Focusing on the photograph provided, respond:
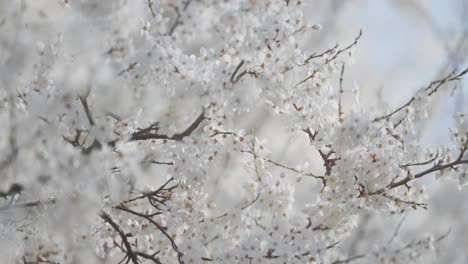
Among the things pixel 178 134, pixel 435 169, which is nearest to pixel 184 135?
pixel 178 134

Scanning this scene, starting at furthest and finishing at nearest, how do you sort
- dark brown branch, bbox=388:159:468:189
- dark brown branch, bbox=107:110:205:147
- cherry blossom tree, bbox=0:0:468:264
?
dark brown branch, bbox=388:159:468:189 → dark brown branch, bbox=107:110:205:147 → cherry blossom tree, bbox=0:0:468:264

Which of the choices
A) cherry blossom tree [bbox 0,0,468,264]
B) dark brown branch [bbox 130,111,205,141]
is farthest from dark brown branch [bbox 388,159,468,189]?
dark brown branch [bbox 130,111,205,141]

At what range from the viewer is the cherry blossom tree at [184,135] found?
1.86 meters

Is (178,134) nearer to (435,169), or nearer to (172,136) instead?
(172,136)

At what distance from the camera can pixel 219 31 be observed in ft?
6.79

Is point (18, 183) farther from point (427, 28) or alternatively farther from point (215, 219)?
point (427, 28)

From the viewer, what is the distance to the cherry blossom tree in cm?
186

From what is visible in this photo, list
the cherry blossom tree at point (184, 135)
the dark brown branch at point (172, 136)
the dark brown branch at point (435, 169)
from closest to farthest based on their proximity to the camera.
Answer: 1. the cherry blossom tree at point (184, 135)
2. the dark brown branch at point (172, 136)
3. the dark brown branch at point (435, 169)

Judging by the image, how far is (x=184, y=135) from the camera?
230cm

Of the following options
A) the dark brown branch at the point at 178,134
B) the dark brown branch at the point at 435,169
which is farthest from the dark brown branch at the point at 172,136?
the dark brown branch at the point at 435,169

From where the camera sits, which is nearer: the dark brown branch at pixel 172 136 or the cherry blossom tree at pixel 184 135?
the cherry blossom tree at pixel 184 135

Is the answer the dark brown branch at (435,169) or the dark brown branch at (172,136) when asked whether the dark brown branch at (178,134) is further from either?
the dark brown branch at (435,169)

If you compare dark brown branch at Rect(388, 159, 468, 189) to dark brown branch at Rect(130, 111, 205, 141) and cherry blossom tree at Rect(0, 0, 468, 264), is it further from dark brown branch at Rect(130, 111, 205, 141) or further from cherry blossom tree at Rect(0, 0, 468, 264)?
dark brown branch at Rect(130, 111, 205, 141)

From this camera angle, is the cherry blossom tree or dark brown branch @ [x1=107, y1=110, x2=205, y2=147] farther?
dark brown branch @ [x1=107, y1=110, x2=205, y2=147]
